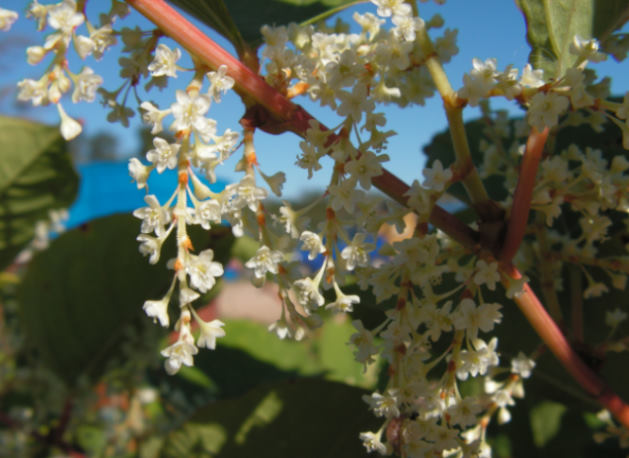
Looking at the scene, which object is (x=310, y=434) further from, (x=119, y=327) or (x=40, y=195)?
(x=40, y=195)

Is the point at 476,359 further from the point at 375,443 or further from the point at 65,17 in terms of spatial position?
the point at 65,17

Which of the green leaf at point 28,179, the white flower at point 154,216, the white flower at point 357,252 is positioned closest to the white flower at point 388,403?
the white flower at point 357,252

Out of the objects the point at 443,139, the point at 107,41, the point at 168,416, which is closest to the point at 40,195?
the point at 168,416

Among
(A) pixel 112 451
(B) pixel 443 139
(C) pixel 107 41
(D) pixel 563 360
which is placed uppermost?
(B) pixel 443 139

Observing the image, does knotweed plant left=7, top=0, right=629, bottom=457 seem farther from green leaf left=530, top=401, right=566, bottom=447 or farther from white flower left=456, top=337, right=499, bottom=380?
green leaf left=530, top=401, right=566, bottom=447

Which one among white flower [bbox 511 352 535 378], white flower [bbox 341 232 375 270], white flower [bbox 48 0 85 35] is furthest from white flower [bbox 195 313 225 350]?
white flower [bbox 511 352 535 378]

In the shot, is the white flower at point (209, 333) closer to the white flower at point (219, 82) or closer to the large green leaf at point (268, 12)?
the white flower at point (219, 82)
